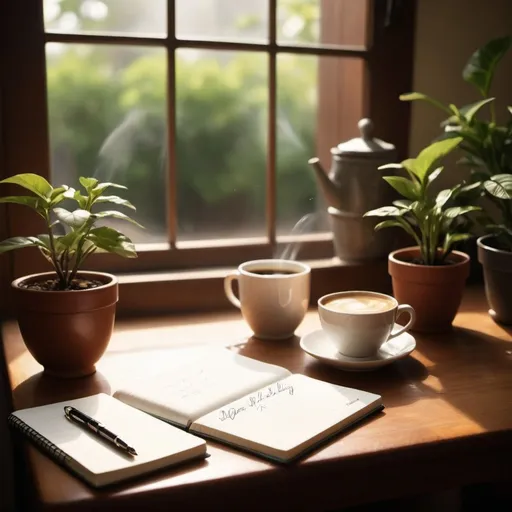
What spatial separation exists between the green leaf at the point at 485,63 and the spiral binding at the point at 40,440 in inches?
38.7

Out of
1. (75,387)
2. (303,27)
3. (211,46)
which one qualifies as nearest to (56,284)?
(75,387)

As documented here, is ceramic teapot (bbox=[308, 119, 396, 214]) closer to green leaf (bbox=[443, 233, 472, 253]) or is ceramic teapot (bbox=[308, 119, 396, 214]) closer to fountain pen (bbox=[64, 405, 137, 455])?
green leaf (bbox=[443, 233, 472, 253])

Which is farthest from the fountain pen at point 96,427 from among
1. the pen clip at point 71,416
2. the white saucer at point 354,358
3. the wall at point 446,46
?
the wall at point 446,46

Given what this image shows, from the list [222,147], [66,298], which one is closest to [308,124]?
[222,147]

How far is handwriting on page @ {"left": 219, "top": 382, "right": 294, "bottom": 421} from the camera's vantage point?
88cm

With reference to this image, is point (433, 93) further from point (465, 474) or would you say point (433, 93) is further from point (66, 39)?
point (465, 474)

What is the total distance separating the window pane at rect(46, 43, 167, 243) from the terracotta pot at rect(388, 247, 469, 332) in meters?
0.54

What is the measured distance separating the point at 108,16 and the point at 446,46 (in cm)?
67

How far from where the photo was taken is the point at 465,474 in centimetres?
87

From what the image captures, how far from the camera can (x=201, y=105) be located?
1820 millimetres

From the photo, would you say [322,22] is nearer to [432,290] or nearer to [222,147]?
[222,147]

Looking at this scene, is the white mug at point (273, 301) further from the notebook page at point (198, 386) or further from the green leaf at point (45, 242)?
the green leaf at point (45, 242)

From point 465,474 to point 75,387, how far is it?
0.50m

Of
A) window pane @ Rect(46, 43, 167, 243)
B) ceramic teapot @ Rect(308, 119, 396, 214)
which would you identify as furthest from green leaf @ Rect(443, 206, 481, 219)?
window pane @ Rect(46, 43, 167, 243)
